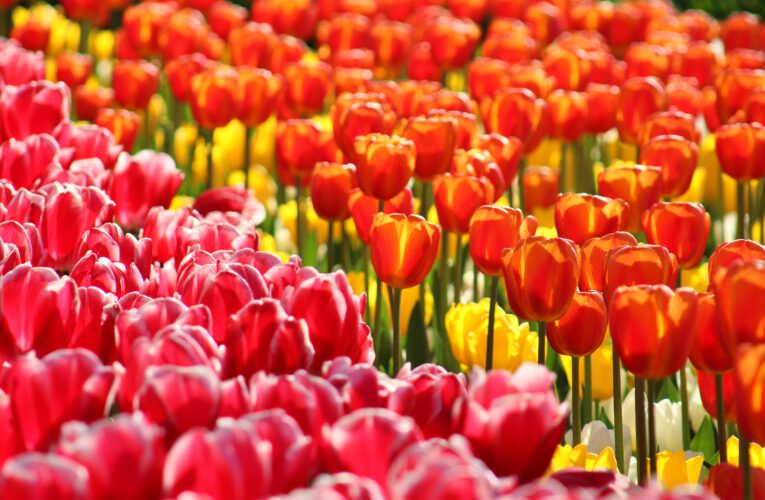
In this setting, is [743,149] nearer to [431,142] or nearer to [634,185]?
[634,185]

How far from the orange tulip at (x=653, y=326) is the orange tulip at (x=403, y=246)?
2.03 ft

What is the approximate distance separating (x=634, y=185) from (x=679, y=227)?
37 cm

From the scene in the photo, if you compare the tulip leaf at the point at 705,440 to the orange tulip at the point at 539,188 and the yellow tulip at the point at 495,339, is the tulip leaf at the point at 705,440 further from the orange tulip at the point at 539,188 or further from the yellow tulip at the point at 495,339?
the orange tulip at the point at 539,188

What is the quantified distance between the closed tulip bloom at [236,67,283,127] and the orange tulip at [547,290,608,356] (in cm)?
200

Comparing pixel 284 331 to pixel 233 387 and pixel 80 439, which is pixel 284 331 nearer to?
pixel 233 387

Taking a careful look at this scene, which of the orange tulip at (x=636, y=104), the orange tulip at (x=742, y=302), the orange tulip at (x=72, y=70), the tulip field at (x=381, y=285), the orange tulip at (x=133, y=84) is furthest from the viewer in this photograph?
the orange tulip at (x=72, y=70)

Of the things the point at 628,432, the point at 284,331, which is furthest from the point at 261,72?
the point at 284,331

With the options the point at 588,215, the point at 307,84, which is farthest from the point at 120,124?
the point at 588,215

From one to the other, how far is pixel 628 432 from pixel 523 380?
1.04 m

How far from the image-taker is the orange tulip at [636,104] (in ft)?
12.6

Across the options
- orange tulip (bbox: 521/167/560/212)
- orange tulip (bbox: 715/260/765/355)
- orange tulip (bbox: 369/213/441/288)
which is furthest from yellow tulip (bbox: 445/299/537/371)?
orange tulip (bbox: 521/167/560/212)

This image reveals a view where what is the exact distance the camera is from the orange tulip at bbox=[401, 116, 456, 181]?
10.0ft

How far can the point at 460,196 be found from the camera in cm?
283

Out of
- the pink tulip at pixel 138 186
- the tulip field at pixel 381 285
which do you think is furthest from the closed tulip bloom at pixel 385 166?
the pink tulip at pixel 138 186
